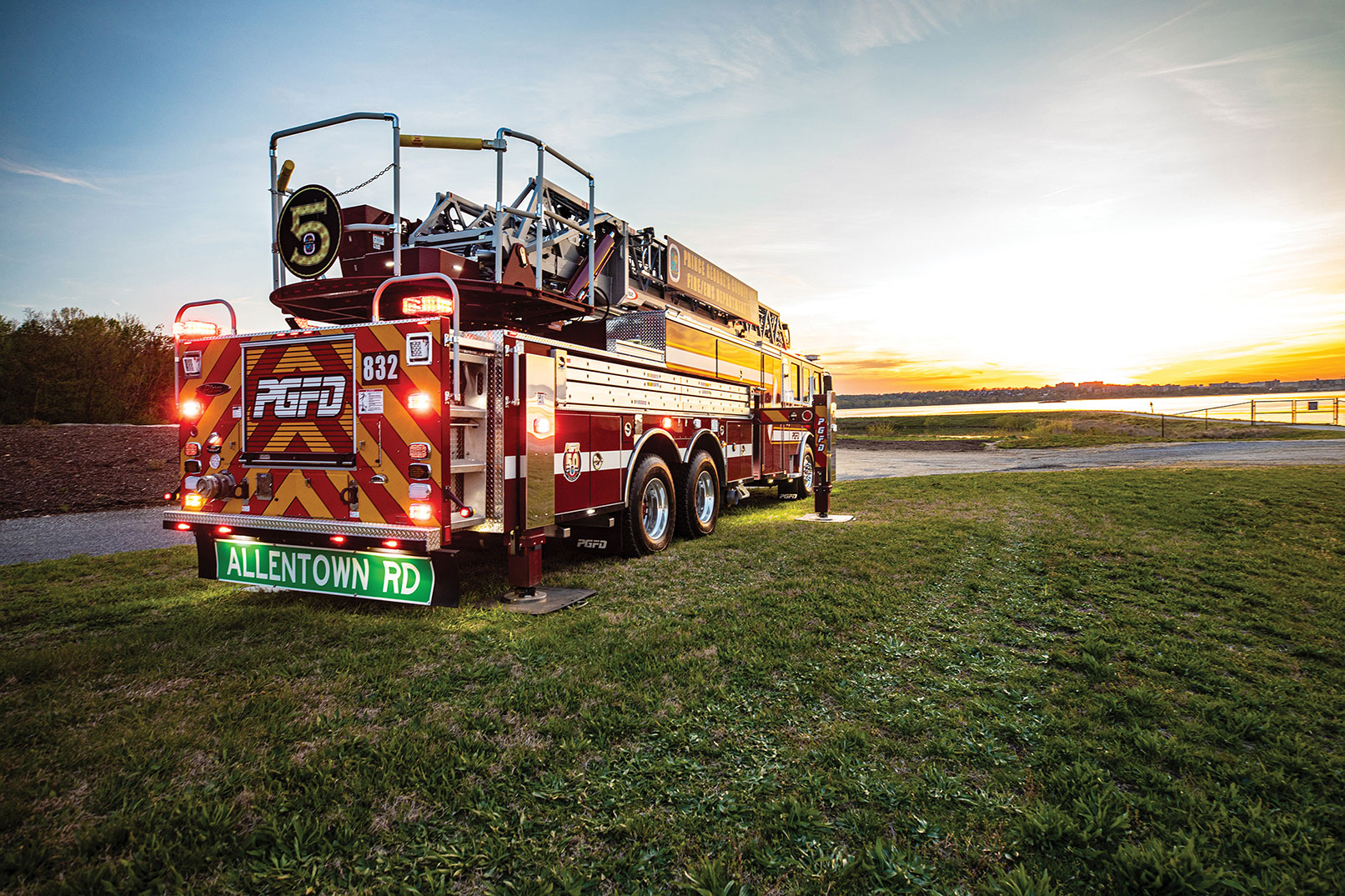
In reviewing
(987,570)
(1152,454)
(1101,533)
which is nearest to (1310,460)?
(1152,454)

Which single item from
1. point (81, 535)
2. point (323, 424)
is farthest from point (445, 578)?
point (81, 535)

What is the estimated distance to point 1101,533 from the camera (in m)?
7.64

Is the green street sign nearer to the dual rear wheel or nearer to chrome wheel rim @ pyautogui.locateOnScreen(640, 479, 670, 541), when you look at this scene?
the dual rear wheel

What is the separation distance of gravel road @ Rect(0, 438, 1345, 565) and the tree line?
22999mm

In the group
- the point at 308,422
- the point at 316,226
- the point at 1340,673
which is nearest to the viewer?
the point at 1340,673

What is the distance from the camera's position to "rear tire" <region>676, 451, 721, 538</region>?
7684 millimetres

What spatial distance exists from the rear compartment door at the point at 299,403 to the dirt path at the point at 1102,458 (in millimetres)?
14265

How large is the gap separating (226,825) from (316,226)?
4413 mm

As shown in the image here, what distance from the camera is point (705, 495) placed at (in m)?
8.35

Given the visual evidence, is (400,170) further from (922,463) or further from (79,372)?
(79,372)

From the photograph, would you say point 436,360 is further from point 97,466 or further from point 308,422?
point 97,466

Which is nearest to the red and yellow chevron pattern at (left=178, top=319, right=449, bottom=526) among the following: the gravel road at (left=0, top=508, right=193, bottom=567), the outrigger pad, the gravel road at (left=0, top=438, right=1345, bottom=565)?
the outrigger pad

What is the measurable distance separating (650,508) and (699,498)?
116cm

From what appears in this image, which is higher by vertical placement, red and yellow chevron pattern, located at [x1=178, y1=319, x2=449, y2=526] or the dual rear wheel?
red and yellow chevron pattern, located at [x1=178, y1=319, x2=449, y2=526]
